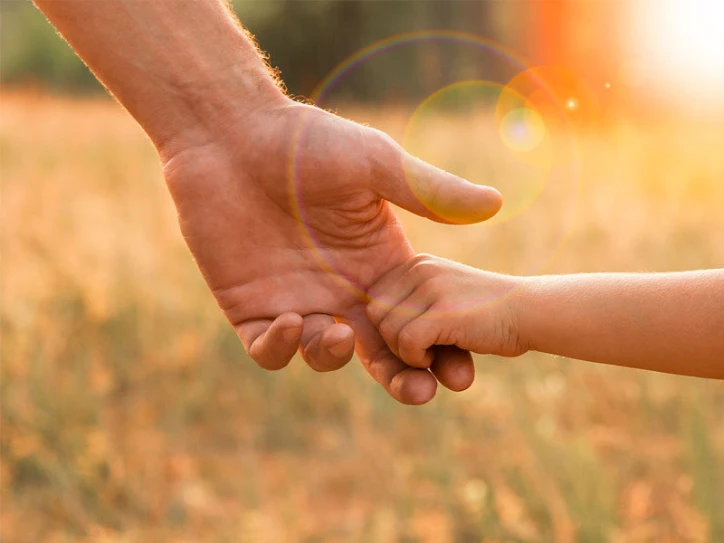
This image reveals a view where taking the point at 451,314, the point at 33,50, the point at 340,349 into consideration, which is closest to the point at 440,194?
the point at 451,314

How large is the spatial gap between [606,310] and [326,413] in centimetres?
166

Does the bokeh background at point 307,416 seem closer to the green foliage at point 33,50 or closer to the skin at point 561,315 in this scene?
the skin at point 561,315

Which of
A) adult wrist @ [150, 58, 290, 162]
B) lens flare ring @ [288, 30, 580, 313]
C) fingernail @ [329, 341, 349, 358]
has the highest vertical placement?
adult wrist @ [150, 58, 290, 162]

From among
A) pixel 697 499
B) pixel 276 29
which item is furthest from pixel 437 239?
pixel 276 29

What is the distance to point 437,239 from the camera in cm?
446

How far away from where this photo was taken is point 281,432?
2.83m

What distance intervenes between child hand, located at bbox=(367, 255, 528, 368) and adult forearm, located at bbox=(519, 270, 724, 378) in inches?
1.6

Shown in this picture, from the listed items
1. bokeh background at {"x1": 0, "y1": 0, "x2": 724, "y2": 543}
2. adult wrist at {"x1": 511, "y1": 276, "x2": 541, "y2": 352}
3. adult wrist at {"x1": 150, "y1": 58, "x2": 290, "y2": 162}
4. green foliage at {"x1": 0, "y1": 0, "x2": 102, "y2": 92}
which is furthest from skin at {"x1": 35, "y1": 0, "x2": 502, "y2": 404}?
green foliage at {"x1": 0, "y1": 0, "x2": 102, "y2": 92}

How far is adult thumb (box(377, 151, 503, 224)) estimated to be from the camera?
149 cm

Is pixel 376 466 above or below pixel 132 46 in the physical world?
below

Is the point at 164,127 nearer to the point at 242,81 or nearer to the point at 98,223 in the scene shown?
the point at 242,81

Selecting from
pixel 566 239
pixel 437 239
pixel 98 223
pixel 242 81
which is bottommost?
pixel 566 239

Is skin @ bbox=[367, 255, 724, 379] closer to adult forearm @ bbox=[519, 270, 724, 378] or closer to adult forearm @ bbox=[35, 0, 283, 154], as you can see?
adult forearm @ bbox=[519, 270, 724, 378]

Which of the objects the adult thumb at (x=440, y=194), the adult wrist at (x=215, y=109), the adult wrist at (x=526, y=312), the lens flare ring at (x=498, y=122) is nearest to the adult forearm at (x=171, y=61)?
the adult wrist at (x=215, y=109)
